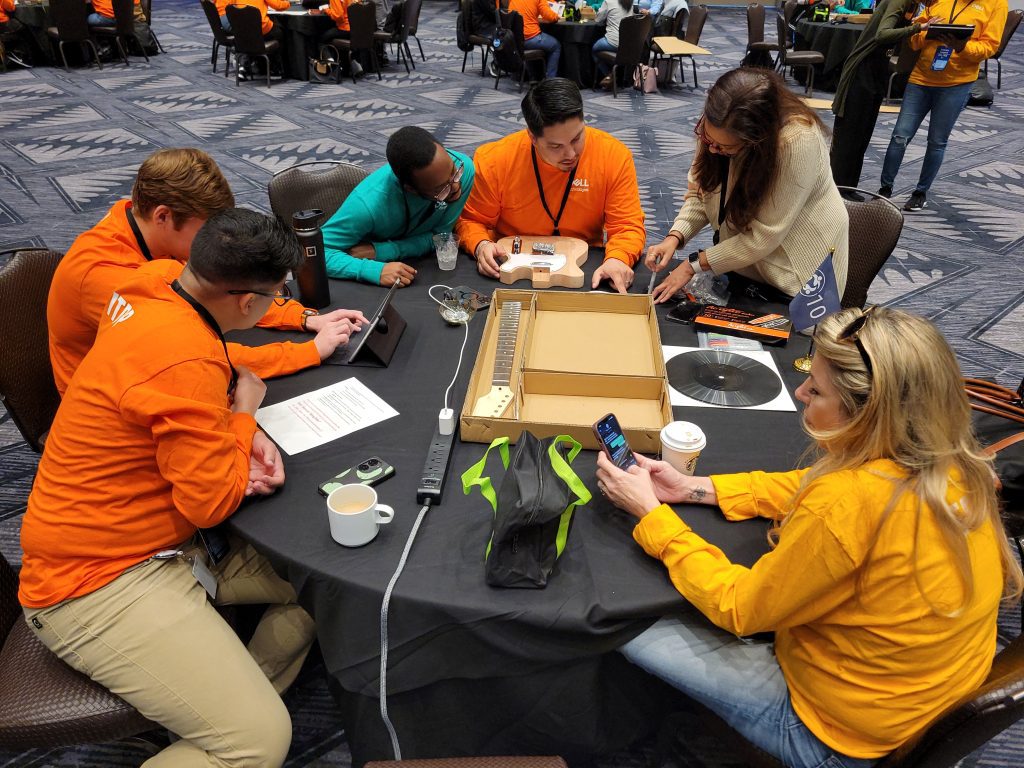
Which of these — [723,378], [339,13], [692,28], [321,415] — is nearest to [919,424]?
[723,378]

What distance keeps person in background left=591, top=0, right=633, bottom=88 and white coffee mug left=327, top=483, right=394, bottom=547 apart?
8.33 meters

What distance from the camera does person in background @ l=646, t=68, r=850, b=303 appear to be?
2188 millimetres

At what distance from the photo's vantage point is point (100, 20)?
9.19 m

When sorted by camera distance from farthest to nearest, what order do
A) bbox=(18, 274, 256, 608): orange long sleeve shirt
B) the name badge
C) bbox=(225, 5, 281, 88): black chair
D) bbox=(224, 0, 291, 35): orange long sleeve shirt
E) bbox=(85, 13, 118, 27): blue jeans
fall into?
1. bbox=(85, 13, 118, 27): blue jeans
2. bbox=(224, 0, 291, 35): orange long sleeve shirt
3. bbox=(225, 5, 281, 88): black chair
4. the name badge
5. bbox=(18, 274, 256, 608): orange long sleeve shirt

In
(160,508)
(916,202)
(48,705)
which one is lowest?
(916,202)

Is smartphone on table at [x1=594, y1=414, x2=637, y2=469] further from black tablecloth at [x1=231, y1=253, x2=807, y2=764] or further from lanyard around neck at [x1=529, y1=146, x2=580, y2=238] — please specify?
lanyard around neck at [x1=529, y1=146, x2=580, y2=238]

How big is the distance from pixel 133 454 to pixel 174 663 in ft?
1.45

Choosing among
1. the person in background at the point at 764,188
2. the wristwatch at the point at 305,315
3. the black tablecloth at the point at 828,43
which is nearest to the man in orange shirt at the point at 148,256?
the wristwatch at the point at 305,315

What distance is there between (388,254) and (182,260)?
73 cm

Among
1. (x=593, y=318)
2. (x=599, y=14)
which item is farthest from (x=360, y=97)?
(x=593, y=318)

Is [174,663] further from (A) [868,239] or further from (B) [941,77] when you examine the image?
(B) [941,77]

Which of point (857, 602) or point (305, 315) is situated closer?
point (857, 602)

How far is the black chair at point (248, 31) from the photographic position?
26.3ft

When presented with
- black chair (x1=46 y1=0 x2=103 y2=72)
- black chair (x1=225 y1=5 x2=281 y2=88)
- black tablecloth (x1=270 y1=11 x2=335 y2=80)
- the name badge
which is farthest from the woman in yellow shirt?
black chair (x1=46 y1=0 x2=103 y2=72)
